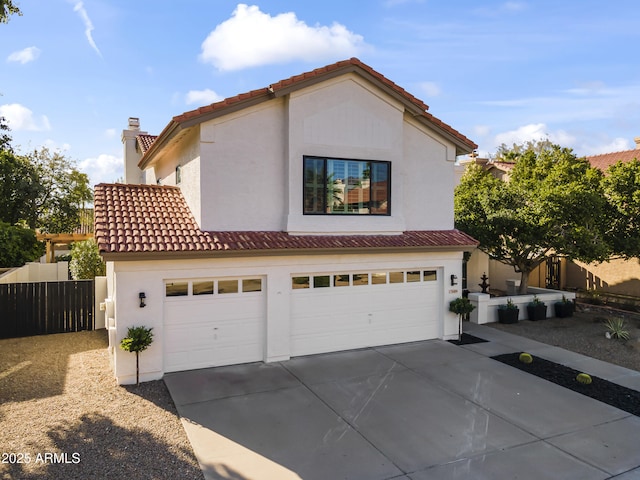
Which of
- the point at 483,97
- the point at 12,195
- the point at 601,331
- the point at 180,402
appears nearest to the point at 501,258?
the point at 601,331

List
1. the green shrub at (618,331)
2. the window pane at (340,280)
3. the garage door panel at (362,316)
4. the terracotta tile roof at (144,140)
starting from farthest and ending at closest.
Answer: the terracotta tile roof at (144,140) < the green shrub at (618,331) < the window pane at (340,280) < the garage door panel at (362,316)

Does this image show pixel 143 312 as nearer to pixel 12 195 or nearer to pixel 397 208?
pixel 397 208

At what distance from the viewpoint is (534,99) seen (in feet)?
67.7

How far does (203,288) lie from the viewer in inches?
394

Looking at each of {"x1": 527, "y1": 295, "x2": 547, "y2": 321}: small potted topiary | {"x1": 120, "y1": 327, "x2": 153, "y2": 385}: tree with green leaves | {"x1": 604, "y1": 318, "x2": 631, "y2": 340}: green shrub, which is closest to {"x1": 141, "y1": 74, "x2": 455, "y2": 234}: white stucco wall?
{"x1": 120, "y1": 327, "x2": 153, "y2": 385}: tree with green leaves

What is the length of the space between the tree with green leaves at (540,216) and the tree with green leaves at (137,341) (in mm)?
12078

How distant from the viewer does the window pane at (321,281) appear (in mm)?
11250

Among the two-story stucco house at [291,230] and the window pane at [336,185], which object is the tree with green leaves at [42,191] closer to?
the two-story stucco house at [291,230]

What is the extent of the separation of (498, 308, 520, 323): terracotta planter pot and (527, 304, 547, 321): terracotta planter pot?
86 centimetres

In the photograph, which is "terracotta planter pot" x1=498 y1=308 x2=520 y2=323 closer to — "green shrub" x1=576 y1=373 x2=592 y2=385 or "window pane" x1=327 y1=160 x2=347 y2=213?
"green shrub" x1=576 y1=373 x2=592 y2=385

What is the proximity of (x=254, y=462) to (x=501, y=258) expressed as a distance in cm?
1356

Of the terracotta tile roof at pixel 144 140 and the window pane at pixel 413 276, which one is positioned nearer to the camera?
the window pane at pixel 413 276

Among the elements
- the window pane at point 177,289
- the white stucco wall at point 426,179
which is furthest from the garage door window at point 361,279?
the window pane at point 177,289

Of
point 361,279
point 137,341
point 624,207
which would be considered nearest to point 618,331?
point 624,207
